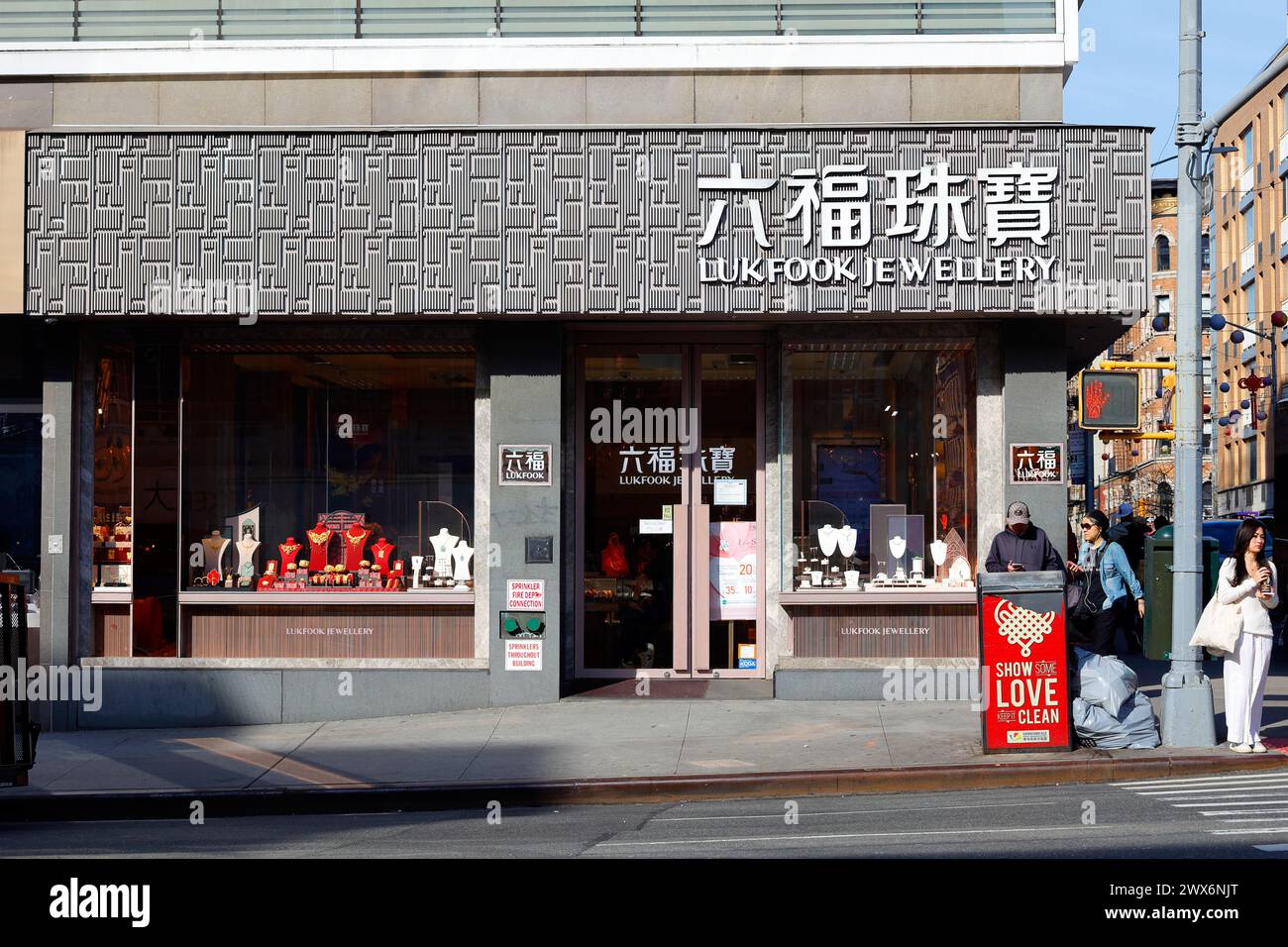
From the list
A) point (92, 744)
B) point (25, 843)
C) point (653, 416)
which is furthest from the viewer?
point (653, 416)

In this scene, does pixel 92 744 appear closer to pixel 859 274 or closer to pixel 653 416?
pixel 653 416

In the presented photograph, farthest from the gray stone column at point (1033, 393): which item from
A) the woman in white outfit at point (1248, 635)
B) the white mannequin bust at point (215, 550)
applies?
the white mannequin bust at point (215, 550)

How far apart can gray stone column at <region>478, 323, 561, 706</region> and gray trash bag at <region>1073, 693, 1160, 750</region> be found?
4875 millimetres

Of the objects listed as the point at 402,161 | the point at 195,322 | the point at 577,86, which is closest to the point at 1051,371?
the point at 577,86

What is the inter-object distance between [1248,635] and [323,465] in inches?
335

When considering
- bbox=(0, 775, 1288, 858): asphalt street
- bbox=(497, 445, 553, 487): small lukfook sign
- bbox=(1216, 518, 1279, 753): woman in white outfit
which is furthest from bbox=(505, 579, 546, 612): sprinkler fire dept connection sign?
bbox=(1216, 518, 1279, 753): woman in white outfit

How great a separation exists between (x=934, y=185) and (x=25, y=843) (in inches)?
359

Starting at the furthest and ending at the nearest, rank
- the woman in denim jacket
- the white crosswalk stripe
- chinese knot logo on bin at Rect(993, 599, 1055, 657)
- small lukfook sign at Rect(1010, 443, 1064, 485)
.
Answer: the woman in denim jacket, small lukfook sign at Rect(1010, 443, 1064, 485), chinese knot logo on bin at Rect(993, 599, 1055, 657), the white crosswalk stripe

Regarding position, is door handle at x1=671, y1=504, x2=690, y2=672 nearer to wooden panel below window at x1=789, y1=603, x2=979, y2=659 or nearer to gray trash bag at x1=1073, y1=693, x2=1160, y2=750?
wooden panel below window at x1=789, y1=603, x2=979, y2=659

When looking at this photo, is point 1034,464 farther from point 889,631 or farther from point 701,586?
point 701,586

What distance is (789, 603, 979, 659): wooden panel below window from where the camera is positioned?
43.8ft

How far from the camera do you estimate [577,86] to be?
43.5 ft

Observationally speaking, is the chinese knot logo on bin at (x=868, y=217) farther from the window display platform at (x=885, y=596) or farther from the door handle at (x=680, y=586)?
the window display platform at (x=885, y=596)

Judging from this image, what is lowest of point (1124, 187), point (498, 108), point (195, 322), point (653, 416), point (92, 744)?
point (92, 744)
